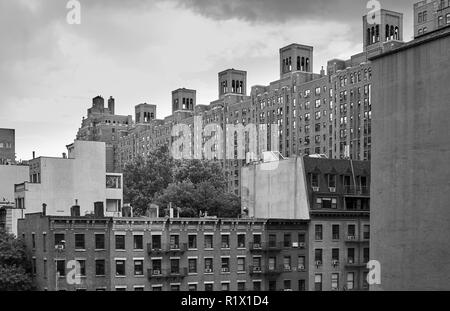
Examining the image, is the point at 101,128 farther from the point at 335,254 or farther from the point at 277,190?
the point at 335,254

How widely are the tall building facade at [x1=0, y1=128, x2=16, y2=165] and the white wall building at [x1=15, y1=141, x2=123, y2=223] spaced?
2091cm

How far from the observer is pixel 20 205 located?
59281 millimetres

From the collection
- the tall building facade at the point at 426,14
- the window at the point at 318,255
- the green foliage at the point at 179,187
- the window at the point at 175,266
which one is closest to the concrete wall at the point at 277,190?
the window at the point at 318,255

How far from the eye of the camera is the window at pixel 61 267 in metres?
47.5

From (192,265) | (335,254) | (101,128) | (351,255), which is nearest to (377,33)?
(351,255)

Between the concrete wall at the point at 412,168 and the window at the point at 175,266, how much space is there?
2201 centimetres

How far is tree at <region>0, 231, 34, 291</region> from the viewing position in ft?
155

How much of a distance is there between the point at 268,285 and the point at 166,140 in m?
116

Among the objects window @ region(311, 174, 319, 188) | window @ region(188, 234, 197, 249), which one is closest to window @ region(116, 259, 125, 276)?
window @ region(188, 234, 197, 249)

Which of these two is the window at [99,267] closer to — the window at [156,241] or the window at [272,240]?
the window at [156,241]

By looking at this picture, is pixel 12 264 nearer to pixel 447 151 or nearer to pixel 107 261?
pixel 107 261

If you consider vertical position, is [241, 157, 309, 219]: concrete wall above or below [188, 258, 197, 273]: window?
above

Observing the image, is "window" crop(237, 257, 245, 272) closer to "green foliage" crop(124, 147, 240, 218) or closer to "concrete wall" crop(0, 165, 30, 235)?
"green foliage" crop(124, 147, 240, 218)

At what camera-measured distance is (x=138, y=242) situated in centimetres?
5059
